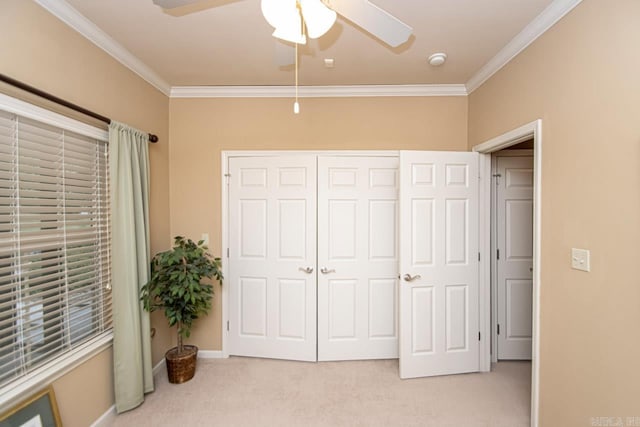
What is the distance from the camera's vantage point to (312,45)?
2.08 metres

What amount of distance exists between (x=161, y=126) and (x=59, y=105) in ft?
3.50

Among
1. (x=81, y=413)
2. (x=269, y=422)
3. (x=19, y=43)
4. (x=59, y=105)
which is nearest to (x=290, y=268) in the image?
(x=269, y=422)

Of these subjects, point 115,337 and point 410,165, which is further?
point 410,165

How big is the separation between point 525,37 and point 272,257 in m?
2.68

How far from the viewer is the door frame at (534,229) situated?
6.01 feet

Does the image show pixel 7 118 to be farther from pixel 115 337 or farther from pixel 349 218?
pixel 349 218

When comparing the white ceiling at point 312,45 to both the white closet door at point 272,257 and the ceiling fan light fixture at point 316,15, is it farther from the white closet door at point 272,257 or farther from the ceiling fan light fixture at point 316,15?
the white closet door at point 272,257

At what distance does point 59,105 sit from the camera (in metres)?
1.67

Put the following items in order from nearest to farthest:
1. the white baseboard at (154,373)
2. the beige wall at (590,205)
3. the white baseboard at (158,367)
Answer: the beige wall at (590,205)
the white baseboard at (154,373)
the white baseboard at (158,367)

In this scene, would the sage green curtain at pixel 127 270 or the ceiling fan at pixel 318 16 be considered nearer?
the ceiling fan at pixel 318 16

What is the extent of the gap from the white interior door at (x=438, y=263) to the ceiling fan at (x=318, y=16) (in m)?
1.40

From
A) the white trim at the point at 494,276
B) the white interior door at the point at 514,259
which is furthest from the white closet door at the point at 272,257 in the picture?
the white interior door at the point at 514,259

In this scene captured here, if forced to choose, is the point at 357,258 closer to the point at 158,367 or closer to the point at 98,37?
the point at 158,367

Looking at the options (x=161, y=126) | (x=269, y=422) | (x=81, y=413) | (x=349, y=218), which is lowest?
(x=269, y=422)
